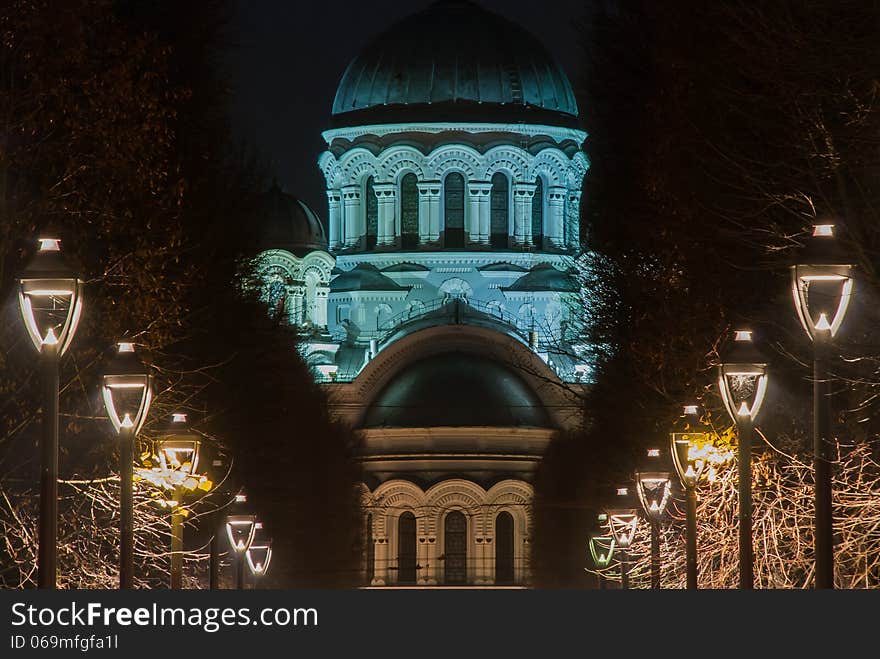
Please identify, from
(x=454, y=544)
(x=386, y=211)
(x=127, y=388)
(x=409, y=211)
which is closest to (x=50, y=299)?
(x=127, y=388)

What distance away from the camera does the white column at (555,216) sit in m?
93.6

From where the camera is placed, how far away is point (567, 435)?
81250 millimetres

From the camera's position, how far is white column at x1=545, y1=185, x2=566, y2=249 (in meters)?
93.6

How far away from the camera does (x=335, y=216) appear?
313 ft

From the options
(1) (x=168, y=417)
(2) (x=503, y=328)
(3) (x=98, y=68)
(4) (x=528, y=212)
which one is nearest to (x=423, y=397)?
(2) (x=503, y=328)

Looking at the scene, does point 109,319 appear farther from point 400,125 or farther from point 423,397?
point 400,125

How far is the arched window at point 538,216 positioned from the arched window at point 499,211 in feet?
3.36

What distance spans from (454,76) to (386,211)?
6.34m

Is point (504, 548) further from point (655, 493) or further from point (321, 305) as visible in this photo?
point (655, 493)

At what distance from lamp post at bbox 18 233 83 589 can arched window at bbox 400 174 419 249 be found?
76.8 metres

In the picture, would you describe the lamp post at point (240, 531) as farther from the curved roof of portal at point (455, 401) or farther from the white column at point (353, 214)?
the white column at point (353, 214)

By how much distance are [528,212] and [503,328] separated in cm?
753

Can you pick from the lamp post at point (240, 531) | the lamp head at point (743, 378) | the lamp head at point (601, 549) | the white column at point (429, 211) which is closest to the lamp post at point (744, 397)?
the lamp head at point (743, 378)

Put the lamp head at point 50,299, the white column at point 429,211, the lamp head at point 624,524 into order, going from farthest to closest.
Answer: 1. the white column at point 429,211
2. the lamp head at point 624,524
3. the lamp head at point 50,299
